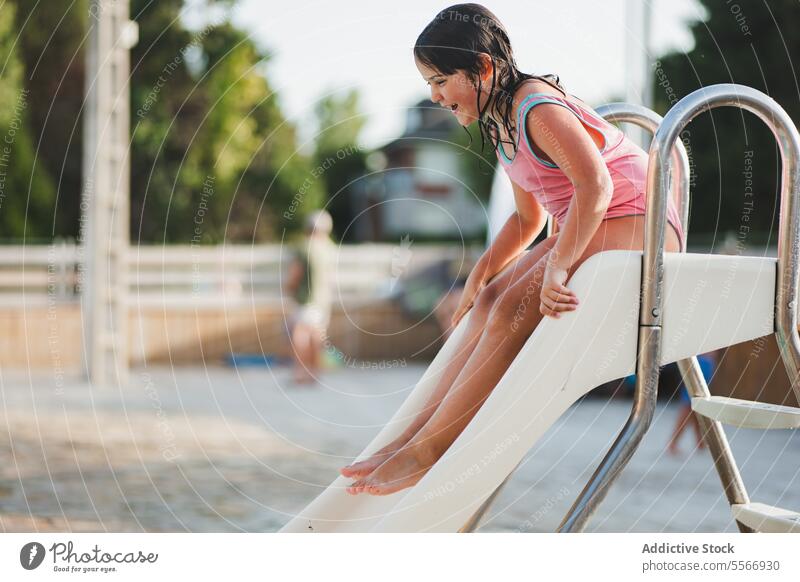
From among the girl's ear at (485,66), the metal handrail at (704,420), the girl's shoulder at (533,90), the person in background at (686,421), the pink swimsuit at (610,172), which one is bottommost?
the person in background at (686,421)

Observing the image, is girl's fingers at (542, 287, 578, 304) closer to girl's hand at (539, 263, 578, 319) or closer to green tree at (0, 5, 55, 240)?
girl's hand at (539, 263, 578, 319)

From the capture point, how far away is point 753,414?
6.17 feet

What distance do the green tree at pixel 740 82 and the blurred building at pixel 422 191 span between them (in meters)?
15.4

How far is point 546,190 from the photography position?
1.97m

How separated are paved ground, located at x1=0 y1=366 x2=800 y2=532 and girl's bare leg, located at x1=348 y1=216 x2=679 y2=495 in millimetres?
1267

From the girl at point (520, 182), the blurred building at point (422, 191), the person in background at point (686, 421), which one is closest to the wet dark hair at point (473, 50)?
the girl at point (520, 182)

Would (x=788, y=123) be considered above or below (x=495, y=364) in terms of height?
above

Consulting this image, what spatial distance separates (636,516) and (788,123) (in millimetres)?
1866

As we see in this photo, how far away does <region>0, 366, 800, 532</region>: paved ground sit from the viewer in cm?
322

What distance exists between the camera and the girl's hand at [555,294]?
1.73 meters

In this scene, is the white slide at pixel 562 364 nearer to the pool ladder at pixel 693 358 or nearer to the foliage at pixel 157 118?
the pool ladder at pixel 693 358
